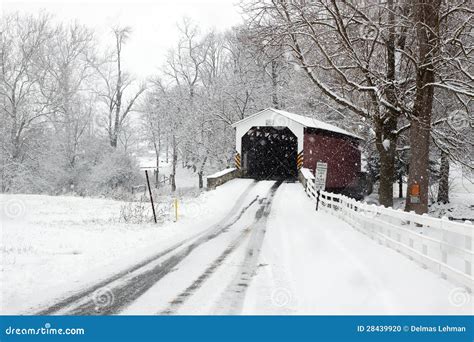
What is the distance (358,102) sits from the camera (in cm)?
2342

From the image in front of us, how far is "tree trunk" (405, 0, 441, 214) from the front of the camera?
48.5 ft

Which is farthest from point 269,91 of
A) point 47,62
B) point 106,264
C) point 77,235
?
point 106,264

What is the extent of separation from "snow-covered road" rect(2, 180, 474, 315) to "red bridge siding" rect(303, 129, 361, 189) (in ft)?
53.3

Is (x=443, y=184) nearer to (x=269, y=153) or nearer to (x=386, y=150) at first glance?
(x=269, y=153)

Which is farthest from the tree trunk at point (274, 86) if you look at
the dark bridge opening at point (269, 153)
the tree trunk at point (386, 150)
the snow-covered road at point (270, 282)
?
the snow-covered road at point (270, 282)

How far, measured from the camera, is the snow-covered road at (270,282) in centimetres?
605

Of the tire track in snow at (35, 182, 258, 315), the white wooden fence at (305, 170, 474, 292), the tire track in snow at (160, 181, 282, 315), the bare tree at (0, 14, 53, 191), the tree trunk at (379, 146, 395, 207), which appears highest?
the bare tree at (0, 14, 53, 191)

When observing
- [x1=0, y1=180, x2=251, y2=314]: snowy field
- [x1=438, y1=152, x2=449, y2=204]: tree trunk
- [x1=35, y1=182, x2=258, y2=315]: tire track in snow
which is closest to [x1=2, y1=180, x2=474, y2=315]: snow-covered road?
[x1=35, y1=182, x2=258, y2=315]: tire track in snow

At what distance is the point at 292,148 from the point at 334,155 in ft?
13.5

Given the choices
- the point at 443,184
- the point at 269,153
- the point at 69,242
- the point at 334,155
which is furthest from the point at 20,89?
the point at 443,184

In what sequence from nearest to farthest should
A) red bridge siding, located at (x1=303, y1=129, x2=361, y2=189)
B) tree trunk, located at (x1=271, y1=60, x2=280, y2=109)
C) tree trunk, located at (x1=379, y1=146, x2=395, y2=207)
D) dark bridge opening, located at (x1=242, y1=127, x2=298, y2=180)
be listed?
tree trunk, located at (x1=379, y1=146, x2=395, y2=207) → red bridge siding, located at (x1=303, y1=129, x2=361, y2=189) → dark bridge opening, located at (x1=242, y1=127, x2=298, y2=180) → tree trunk, located at (x1=271, y1=60, x2=280, y2=109)

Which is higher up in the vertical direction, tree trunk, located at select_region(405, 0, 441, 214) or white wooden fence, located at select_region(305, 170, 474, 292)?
tree trunk, located at select_region(405, 0, 441, 214)

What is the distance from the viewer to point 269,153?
34344 mm

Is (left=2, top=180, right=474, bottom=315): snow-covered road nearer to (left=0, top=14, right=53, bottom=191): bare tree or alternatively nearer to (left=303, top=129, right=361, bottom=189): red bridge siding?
(left=303, top=129, right=361, bottom=189): red bridge siding
